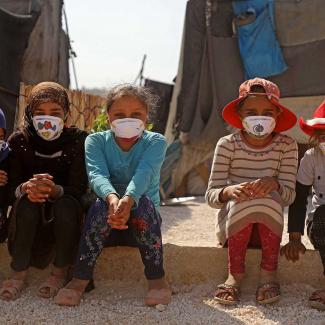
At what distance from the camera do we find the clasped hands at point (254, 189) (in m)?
2.38

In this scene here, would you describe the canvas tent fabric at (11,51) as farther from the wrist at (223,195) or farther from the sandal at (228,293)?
the sandal at (228,293)

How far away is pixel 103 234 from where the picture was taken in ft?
7.57

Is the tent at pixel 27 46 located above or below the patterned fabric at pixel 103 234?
above

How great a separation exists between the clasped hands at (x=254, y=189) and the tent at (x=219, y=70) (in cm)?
415

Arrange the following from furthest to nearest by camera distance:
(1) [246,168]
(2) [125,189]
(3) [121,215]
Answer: (1) [246,168], (2) [125,189], (3) [121,215]

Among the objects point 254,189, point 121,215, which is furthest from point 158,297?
point 254,189

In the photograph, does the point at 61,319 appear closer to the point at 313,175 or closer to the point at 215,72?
the point at 313,175

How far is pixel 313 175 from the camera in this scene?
8.43ft

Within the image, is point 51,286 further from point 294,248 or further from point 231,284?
point 294,248

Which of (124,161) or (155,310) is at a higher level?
(124,161)

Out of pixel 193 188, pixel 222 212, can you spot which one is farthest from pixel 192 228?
pixel 193 188

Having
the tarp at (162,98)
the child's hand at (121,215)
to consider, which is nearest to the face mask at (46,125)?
the child's hand at (121,215)

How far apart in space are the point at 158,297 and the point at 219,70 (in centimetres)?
497

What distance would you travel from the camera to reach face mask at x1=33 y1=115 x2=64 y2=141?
260 cm
